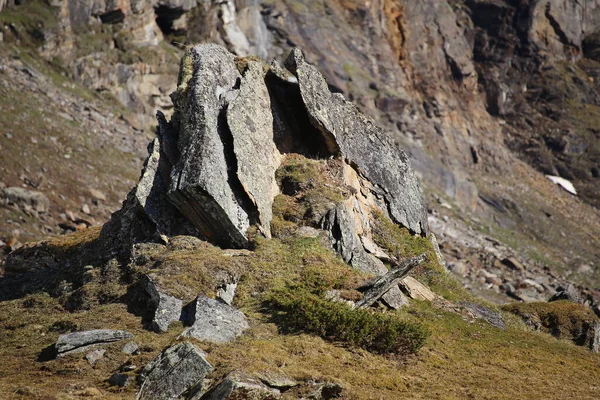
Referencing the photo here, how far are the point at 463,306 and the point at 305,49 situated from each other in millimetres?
78846

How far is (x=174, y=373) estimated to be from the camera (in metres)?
16.4


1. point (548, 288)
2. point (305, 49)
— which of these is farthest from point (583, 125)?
point (548, 288)

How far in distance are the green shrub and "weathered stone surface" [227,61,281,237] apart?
→ 4.67 meters

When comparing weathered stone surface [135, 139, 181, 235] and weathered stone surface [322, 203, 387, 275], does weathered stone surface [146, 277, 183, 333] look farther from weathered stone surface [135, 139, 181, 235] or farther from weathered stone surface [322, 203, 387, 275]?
weathered stone surface [322, 203, 387, 275]

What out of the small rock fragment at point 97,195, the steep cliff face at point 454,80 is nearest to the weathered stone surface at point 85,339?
the small rock fragment at point 97,195

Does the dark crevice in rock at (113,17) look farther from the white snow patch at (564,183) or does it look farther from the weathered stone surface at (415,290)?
the white snow patch at (564,183)

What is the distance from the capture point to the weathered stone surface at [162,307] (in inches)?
759

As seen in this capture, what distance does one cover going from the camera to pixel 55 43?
226 feet

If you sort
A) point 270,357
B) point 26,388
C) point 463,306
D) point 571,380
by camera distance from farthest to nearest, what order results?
point 463,306
point 571,380
point 270,357
point 26,388

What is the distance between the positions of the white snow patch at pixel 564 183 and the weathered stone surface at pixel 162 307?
105 m

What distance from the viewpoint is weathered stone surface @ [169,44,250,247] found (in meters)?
23.2

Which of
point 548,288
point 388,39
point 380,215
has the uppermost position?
point 388,39

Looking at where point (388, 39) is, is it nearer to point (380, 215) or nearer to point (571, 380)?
point (380, 215)

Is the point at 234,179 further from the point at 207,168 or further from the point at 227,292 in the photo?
the point at 227,292
